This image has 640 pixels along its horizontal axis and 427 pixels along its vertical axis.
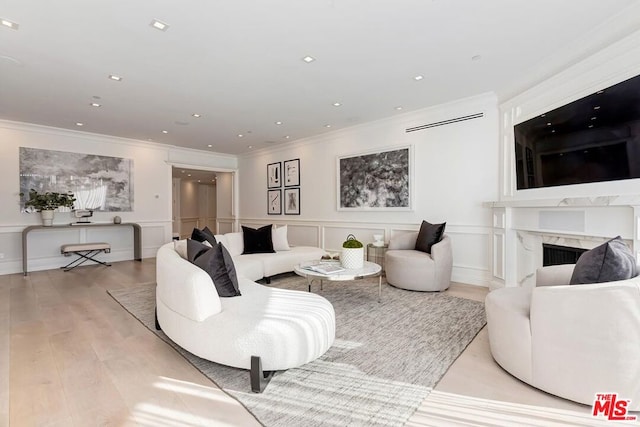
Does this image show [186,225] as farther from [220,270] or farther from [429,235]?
[220,270]

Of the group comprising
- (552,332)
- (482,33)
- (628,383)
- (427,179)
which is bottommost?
(628,383)

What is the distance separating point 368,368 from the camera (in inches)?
83.5

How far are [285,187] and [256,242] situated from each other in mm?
2646

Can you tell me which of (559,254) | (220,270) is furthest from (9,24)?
(559,254)

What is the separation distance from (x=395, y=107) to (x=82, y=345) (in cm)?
486

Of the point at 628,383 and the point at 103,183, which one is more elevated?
the point at 103,183

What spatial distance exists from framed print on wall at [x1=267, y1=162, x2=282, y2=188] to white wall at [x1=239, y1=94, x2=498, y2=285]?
88 centimetres

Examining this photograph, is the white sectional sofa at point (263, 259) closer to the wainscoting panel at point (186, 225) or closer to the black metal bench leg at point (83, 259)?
the black metal bench leg at point (83, 259)

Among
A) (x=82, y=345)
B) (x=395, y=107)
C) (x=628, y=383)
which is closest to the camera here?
(x=628, y=383)

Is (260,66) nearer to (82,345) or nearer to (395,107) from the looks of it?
(395,107)

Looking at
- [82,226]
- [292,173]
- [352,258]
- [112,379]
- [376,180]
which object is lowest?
[112,379]

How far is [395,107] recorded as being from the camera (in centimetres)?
481

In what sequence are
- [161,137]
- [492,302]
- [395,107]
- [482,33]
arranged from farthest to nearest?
[161,137] → [395,107] → [482,33] → [492,302]

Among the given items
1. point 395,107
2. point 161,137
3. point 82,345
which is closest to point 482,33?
point 395,107
